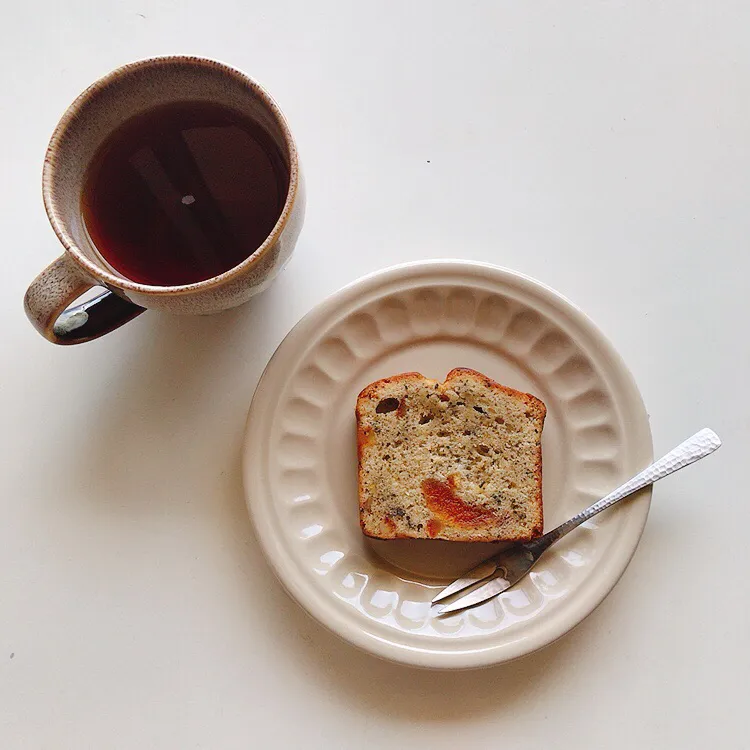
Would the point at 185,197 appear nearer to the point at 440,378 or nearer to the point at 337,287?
the point at 337,287

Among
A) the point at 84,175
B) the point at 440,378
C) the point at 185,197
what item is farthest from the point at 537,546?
the point at 84,175

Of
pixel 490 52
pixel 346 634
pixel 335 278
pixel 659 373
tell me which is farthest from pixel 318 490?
pixel 490 52

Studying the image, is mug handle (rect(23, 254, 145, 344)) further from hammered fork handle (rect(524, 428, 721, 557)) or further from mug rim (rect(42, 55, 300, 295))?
hammered fork handle (rect(524, 428, 721, 557))

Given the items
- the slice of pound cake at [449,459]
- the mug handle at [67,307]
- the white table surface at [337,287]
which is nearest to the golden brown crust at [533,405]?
the slice of pound cake at [449,459]

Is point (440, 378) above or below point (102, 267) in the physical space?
below

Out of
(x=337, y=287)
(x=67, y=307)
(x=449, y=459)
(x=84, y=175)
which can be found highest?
(x=84, y=175)

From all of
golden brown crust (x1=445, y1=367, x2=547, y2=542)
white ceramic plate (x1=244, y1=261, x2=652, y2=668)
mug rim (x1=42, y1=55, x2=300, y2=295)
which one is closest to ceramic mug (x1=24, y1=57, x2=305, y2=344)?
mug rim (x1=42, y1=55, x2=300, y2=295)

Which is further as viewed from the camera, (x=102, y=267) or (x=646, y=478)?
(x=646, y=478)
